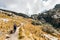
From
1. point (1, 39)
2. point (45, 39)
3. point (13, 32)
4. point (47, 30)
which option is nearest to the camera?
point (1, 39)

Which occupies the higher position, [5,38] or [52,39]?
[5,38]

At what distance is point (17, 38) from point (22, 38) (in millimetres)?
2188

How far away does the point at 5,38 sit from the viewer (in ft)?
223

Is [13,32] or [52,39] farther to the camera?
[52,39]

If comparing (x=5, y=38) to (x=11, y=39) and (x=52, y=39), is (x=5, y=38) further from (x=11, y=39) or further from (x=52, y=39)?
(x=52, y=39)

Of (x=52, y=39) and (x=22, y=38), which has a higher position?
(x=22, y=38)

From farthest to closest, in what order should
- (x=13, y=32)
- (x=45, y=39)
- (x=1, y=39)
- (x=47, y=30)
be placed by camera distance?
1. (x=47, y=30)
2. (x=45, y=39)
3. (x=13, y=32)
4. (x=1, y=39)

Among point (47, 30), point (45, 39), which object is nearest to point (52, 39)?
point (45, 39)

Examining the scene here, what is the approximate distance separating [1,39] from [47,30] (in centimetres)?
6274

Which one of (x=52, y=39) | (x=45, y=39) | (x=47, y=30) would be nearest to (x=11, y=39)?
(x=45, y=39)

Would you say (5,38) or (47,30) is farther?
(47,30)

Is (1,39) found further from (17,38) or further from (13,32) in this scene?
(13,32)

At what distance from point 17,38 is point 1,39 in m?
6.98

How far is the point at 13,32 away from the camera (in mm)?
A: 77812
